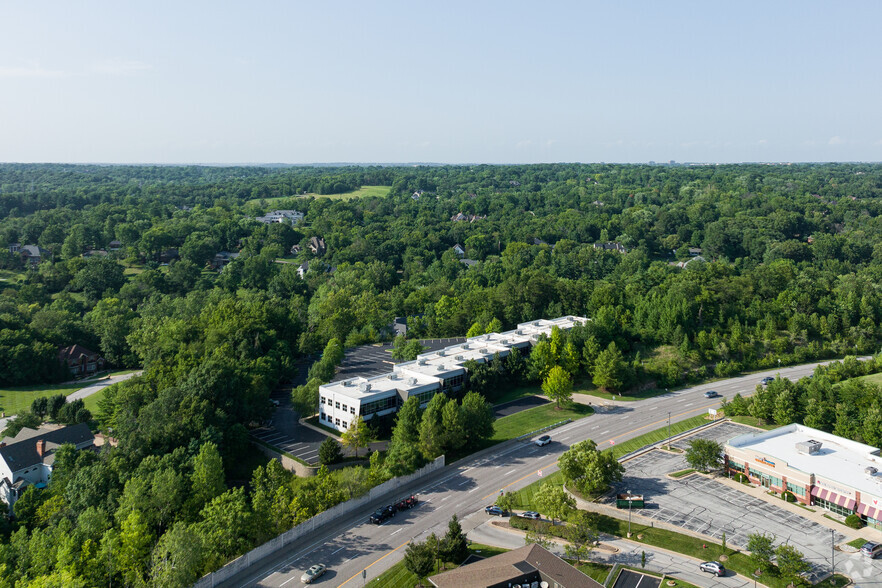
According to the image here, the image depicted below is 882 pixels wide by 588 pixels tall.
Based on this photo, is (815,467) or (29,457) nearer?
(815,467)

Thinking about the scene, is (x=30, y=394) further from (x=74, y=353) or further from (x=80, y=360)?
(x=74, y=353)

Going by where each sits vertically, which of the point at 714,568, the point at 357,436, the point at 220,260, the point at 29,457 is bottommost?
the point at 29,457

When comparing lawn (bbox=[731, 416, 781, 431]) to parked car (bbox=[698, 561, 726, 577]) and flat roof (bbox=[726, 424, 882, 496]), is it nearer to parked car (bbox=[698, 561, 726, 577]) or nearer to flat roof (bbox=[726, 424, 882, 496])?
flat roof (bbox=[726, 424, 882, 496])

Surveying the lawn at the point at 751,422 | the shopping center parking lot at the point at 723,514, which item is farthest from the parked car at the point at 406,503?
the lawn at the point at 751,422

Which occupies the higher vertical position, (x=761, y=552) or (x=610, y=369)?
(x=610, y=369)

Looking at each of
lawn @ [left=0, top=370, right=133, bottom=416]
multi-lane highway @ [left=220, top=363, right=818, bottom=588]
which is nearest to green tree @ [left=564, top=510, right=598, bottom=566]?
multi-lane highway @ [left=220, top=363, right=818, bottom=588]

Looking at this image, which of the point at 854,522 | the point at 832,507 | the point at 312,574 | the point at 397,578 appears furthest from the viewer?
the point at 832,507

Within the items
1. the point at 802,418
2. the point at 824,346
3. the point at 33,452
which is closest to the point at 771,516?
the point at 802,418

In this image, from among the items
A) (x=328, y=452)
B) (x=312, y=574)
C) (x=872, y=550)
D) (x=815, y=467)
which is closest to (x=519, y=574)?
(x=312, y=574)
